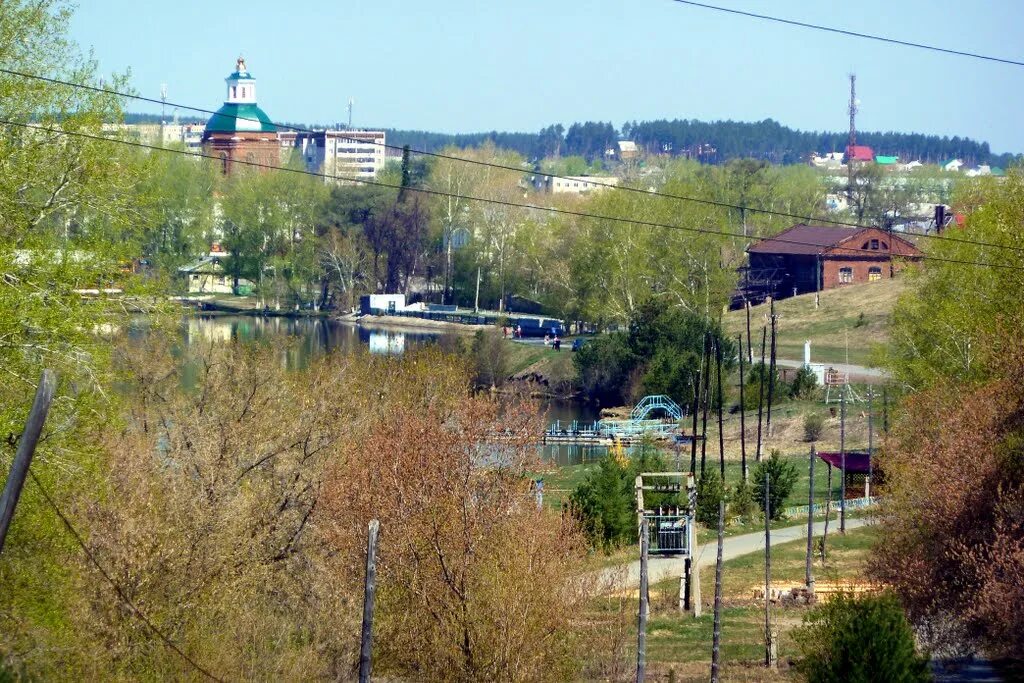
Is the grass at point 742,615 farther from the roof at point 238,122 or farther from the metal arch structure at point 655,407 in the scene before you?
the roof at point 238,122

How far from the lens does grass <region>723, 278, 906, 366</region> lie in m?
54.9

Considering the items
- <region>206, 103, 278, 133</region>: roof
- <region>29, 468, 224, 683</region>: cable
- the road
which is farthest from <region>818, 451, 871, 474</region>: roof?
<region>206, 103, 278, 133</region>: roof

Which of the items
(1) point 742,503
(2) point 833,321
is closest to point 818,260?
(2) point 833,321

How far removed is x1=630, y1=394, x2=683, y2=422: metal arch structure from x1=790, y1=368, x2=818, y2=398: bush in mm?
3851

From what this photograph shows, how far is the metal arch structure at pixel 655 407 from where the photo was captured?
45.7m

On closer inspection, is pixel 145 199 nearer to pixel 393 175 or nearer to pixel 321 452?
pixel 321 452

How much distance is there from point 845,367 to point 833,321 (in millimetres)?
8519

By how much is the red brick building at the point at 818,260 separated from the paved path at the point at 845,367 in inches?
483

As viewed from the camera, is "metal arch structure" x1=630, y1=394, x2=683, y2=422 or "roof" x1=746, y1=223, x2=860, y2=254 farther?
"roof" x1=746, y1=223, x2=860, y2=254

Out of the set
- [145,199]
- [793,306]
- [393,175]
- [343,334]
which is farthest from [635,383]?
[393,175]

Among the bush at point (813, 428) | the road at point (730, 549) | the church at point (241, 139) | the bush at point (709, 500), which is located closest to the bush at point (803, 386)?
the bush at point (813, 428)

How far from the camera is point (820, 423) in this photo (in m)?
40.2

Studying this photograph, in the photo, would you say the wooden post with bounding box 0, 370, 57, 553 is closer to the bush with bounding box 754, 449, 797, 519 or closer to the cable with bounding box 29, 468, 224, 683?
the cable with bounding box 29, 468, 224, 683

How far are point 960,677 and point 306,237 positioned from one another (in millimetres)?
65630
